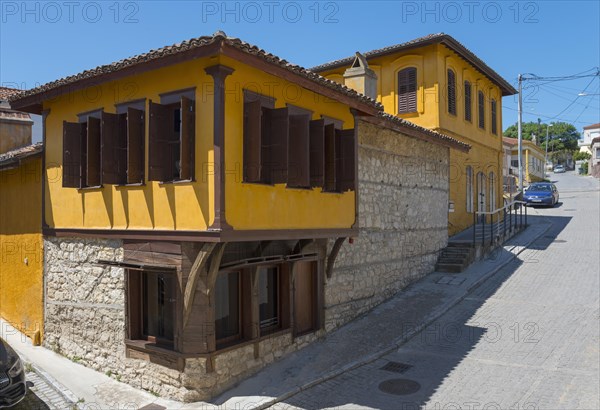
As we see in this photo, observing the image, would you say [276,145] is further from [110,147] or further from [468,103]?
[468,103]

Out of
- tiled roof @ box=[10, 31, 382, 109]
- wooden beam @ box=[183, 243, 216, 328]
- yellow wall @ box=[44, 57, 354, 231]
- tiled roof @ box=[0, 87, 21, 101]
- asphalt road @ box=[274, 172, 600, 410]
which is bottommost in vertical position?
asphalt road @ box=[274, 172, 600, 410]

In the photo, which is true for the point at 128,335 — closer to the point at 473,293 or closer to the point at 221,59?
the point at 221,59

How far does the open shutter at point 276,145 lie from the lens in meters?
8.08

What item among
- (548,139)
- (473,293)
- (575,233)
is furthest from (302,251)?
(548,139)

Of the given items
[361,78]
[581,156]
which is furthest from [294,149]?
[581,156]

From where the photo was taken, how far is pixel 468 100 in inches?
775

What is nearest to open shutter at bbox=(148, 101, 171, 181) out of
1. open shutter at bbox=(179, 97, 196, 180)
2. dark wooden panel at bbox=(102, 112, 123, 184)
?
open shutter at bbox=(179, 97, 196, 180)

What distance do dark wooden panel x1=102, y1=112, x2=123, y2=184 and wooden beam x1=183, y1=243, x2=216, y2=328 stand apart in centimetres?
231

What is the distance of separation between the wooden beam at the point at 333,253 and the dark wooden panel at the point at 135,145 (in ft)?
13.8

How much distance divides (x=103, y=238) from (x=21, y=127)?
7.83 m

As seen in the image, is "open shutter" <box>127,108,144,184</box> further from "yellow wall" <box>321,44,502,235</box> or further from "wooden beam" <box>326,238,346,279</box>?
"yellow wall" <box>321,44,502,235</box>

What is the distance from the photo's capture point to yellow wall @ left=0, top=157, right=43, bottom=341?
36.4ft

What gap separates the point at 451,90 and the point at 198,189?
13348mm

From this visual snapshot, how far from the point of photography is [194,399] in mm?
8188
